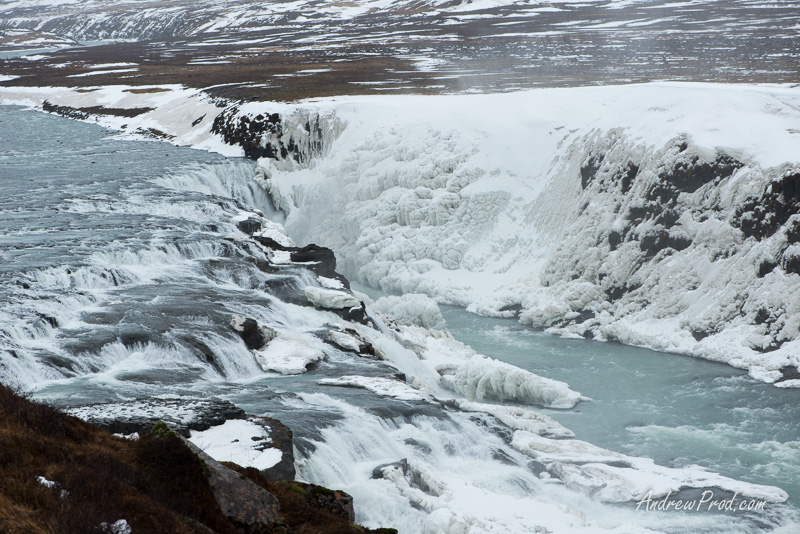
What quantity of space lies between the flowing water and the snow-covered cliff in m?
1.82

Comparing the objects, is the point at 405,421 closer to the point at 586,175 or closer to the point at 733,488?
the point at 733,488

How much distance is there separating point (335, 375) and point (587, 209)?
15134mm

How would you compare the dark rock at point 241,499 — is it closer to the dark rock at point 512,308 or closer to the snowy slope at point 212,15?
the dark rock at point 512,308

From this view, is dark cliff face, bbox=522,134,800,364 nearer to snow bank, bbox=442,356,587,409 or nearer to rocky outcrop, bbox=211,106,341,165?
snow bank, bbox=442,356,587,409

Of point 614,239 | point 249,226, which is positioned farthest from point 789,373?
point 249,226

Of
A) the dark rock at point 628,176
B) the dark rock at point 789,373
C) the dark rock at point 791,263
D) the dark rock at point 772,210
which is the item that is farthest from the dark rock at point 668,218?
the dark rock at point 789,373

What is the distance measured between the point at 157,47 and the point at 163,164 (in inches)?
3359

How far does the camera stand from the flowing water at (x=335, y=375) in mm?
15016

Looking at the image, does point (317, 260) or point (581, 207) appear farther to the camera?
point (581, 207)

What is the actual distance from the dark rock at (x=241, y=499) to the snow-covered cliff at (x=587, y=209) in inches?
659

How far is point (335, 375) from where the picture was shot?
1964 centimetres

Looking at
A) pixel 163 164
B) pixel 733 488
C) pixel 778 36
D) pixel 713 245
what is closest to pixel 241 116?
pixel 163 164

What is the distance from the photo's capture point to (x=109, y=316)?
20.4 meters

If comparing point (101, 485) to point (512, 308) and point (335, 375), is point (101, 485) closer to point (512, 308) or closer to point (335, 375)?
point (335, 375)
